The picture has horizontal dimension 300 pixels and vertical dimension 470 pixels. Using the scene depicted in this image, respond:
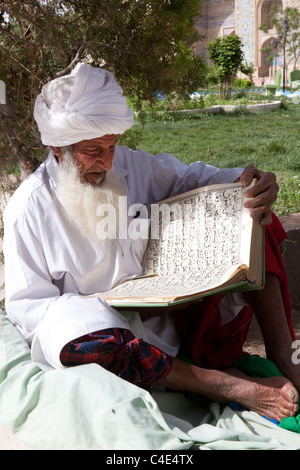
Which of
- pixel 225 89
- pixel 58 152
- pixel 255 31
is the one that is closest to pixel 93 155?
pixel 58 152

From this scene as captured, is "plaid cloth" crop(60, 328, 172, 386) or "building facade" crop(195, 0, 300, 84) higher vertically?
"building facade" crop(195, 0, 300, 84)

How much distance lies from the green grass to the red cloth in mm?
2381

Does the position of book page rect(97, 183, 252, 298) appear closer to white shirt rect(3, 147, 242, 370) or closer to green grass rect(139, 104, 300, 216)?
white shirt rect(3, 147, 242, 370)

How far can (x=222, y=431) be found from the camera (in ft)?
5.97

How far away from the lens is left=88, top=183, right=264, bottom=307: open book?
202 centimetres

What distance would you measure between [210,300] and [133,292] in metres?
0.31

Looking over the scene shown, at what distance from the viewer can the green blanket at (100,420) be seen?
1722 mm


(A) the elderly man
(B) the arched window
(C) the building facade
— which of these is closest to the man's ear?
(A) the elderly man

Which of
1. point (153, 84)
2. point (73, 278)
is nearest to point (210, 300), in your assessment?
point (73, 278)

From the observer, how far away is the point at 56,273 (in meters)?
2.22

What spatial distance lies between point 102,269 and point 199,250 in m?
0.37

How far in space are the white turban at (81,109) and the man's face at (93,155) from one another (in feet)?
0.13

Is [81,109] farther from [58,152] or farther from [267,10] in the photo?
[267,10]

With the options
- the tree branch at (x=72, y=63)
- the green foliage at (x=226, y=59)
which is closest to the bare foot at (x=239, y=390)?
the tree branch at (x=72, y=63)
